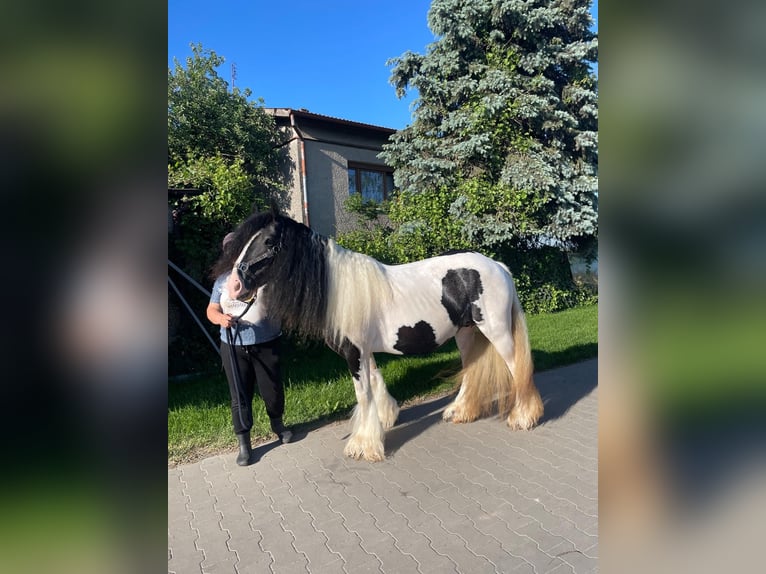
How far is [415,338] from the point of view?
134 inches

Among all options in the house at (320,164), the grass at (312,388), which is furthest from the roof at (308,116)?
the grass at (312,388)

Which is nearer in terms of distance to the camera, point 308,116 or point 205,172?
point 205,172

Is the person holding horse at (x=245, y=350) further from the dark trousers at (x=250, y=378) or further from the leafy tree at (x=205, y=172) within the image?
the leafy tree at (x=205, y=172)

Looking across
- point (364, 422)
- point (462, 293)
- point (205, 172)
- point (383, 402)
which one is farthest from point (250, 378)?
point (205, 172)

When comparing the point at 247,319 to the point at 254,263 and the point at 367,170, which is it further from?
the point at 367,170

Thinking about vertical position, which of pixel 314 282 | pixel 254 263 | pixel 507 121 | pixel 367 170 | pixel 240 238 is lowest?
pixel 314 282

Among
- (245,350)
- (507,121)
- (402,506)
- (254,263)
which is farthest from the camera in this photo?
(507,121)

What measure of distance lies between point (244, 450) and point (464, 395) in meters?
1.97

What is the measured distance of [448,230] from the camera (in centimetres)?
809

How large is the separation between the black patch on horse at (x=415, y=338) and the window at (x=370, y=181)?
28.1ft

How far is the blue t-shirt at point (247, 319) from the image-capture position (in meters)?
3.19

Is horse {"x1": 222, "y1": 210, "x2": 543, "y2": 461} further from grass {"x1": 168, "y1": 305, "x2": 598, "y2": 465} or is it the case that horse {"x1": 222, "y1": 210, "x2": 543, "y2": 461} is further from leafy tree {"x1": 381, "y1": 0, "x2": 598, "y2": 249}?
leafy tree {"x1": 381, "y1": 0, "x2": 598, "y2": 249}
